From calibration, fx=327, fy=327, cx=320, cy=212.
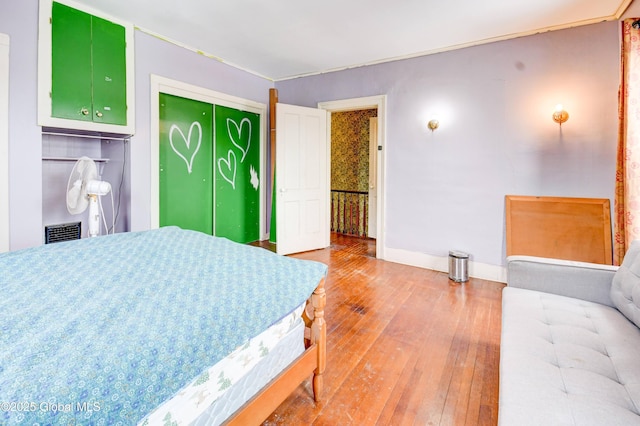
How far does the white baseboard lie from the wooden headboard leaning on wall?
28 centimetres

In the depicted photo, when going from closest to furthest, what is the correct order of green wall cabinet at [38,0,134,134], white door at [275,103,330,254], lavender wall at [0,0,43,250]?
lavender wall at [0,0,43,250] < green wall cabinet at [38,0,134,134] < white door at [275,103,330,254]

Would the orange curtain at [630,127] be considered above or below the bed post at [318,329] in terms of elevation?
above

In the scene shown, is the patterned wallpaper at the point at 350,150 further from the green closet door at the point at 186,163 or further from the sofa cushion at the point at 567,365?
the sofa cushion at the point at 567,365

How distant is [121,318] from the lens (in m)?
1.05

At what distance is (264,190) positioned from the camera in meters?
5.06

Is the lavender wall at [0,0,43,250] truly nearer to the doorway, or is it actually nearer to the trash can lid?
the trash can lid

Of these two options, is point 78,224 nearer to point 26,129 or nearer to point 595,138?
point 26,129

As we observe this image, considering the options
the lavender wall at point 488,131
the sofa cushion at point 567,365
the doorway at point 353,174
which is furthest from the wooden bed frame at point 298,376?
the doorway at point 353,174

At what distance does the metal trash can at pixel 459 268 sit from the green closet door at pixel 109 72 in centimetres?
369

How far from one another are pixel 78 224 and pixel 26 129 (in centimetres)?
100

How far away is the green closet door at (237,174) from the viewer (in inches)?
174

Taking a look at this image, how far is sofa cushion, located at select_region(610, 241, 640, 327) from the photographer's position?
5.09ft

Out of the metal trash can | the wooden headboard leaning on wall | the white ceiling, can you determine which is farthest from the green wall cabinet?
the wooden headboard leaning on wall

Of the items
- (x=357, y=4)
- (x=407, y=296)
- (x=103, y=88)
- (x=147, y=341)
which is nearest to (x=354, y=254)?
(x=407, y=296)
